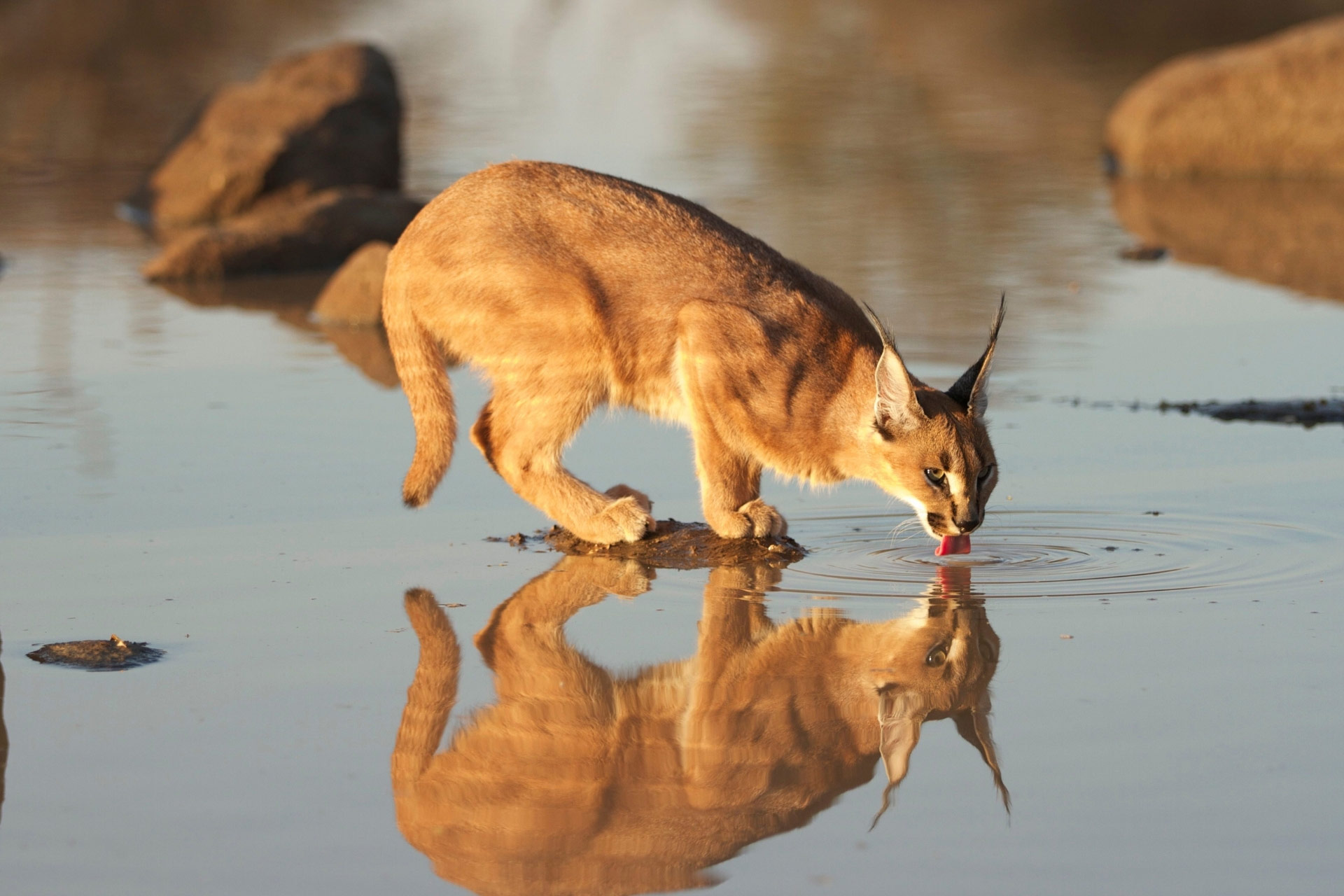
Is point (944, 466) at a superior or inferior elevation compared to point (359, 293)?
inferior

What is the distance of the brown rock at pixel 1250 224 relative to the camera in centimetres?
1455

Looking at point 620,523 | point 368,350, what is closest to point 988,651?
point 620,523

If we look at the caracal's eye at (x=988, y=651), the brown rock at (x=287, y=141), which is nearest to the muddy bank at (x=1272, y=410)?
the caracal's eye at (x=988, y=651)

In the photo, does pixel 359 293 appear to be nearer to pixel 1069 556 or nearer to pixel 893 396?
pixel 893 396

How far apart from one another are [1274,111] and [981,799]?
16895 millimetres

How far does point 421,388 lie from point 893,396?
2.08 meters

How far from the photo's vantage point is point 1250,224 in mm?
17047

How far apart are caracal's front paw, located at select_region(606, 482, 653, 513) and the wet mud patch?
10 centimetres

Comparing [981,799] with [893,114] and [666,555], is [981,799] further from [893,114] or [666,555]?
[893,114]

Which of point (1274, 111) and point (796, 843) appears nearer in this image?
point (796, 843)

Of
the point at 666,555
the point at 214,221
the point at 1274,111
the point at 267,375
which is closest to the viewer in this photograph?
the point at 666,555

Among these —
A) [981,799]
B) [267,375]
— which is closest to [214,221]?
[267,375]

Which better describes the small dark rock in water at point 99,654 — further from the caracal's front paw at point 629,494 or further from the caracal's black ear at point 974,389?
the caracal's black ear at point 974,389

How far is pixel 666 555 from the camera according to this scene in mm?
7328
